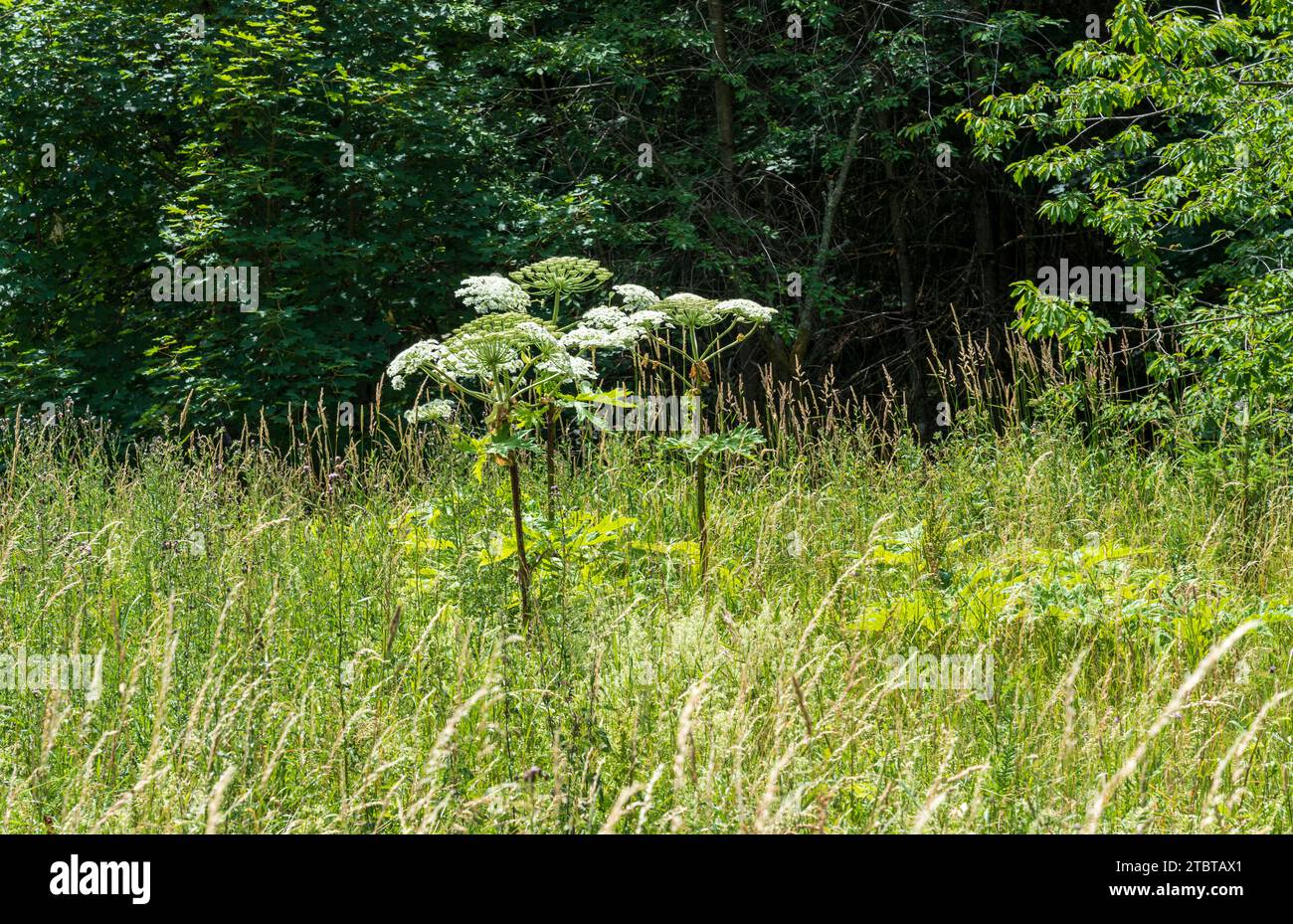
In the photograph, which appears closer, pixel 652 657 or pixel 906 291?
pixel 652 657

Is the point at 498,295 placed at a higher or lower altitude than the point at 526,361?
higher

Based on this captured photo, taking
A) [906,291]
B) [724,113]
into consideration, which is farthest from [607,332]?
[906,291]

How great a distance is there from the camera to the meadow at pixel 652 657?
2.36 metres

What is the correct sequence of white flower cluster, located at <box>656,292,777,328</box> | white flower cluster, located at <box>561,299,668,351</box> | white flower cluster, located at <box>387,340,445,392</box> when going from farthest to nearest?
white flower cluster, located at <box>656,292,777,328</box>, white flower cluster, located at <box>561,299,668,351</box>, white flower cluster, located at <box>387,340,445,392</box>

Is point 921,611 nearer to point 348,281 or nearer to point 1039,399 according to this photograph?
point 1039,399

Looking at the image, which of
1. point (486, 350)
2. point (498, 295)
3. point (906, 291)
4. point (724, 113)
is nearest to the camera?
point (486, 350)

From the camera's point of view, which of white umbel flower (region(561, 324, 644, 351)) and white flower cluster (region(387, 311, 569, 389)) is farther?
white umbel flower (region(561, 324, 644, 351))

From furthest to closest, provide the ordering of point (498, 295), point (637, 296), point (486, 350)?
point (637, 296) → point (498, 295) → point (486, 350)

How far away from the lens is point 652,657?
11.0ft

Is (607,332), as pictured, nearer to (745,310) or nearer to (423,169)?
(745,310)

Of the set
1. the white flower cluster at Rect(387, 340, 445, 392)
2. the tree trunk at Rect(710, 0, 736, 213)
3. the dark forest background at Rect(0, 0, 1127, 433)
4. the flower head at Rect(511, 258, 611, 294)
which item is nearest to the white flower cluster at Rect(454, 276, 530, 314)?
the flower head at Rect(511, 258, 611, 294)

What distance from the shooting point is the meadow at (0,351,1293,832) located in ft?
7.73

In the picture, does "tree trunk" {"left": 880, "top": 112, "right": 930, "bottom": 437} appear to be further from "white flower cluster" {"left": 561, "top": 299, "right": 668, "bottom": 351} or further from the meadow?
"white flower cluster" {"left": 561, "top": 299, "right": 668, "bottom": 351}
